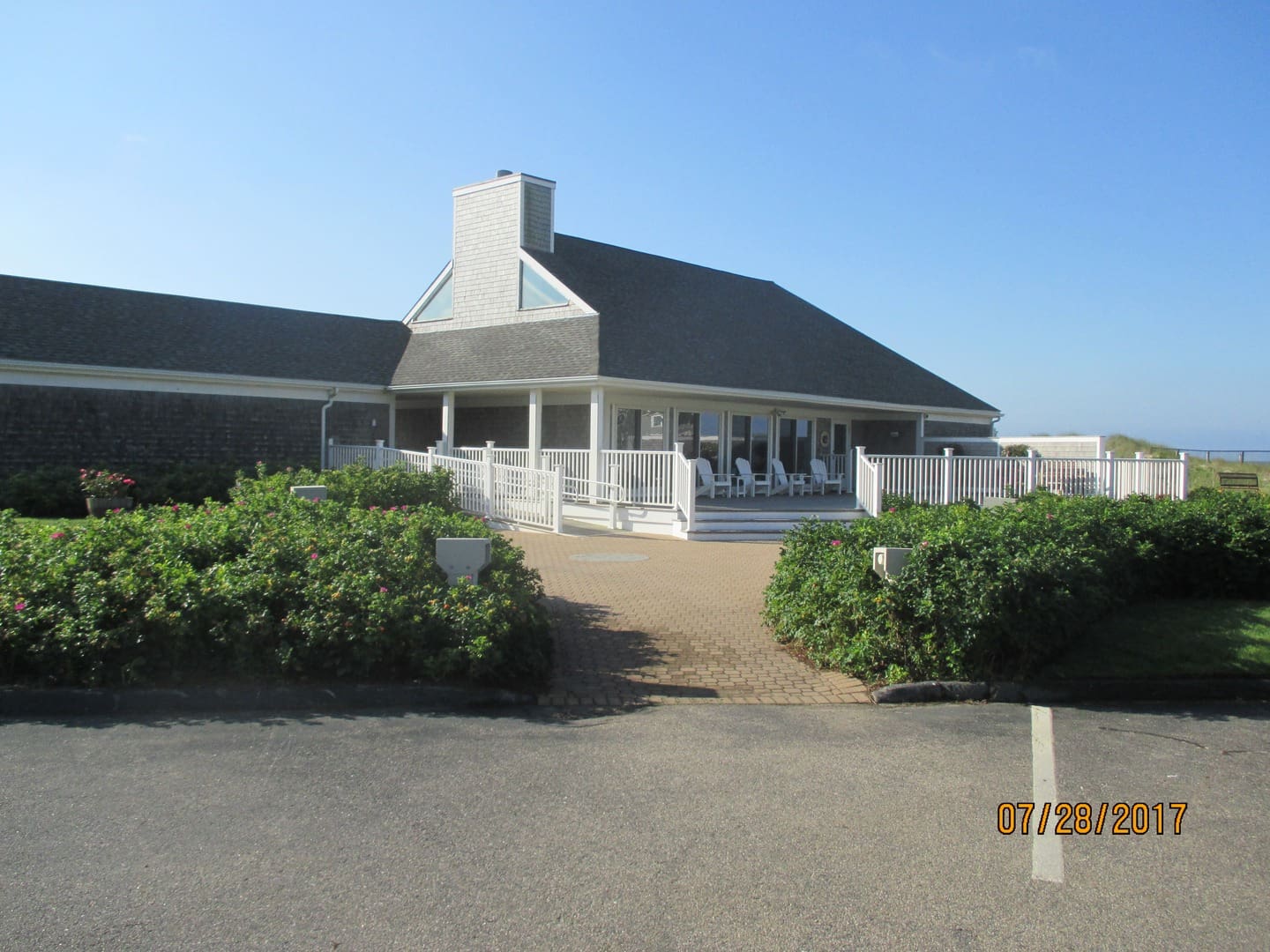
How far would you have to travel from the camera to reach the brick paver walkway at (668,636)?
7.50 meters

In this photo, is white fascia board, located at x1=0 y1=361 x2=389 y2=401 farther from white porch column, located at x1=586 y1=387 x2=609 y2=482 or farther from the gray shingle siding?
white porch column, located at x1=586 y1=387 x2=609 y2=482

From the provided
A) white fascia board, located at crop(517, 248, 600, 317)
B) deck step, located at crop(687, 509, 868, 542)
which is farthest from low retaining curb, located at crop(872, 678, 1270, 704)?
white fascia board, located at crop(517, 248, 600, 317)

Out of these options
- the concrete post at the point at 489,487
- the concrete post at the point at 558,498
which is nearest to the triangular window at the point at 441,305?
the concrete post at the point at 489,487

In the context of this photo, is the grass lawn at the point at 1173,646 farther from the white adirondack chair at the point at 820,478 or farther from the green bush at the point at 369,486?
the white adirondack chair at the point at 820,478

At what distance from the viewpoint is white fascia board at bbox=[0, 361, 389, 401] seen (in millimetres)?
19562

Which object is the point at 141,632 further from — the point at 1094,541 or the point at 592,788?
the point at 1094,541

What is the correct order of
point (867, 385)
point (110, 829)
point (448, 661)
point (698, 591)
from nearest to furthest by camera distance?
1. point (110, 829)
2. point (448, 661)
3. point (698, 591)
4. point (867, 385)

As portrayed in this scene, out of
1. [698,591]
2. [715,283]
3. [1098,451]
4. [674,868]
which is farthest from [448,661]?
[715,283]

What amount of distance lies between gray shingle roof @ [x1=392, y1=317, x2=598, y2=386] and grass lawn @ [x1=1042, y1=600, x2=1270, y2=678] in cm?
1214

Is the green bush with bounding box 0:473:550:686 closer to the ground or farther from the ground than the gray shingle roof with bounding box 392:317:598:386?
closer to the ground

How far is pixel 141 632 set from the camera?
6.93m

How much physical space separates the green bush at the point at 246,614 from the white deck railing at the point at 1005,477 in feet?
40.1

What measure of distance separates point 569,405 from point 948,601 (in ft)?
50.9
